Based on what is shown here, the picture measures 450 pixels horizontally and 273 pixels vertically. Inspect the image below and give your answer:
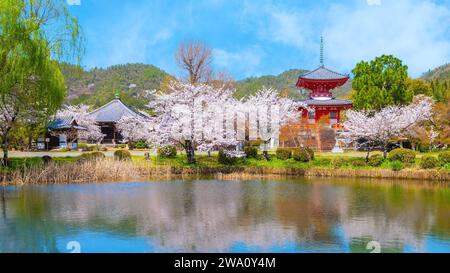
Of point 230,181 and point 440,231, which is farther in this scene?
point 230,181

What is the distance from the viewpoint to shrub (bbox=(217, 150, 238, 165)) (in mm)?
22484

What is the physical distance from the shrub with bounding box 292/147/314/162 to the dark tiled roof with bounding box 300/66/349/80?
1240 centimetres

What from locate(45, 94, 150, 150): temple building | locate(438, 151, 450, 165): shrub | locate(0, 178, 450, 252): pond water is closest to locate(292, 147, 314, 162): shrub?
locate(0, 178, 450, 252): pond water

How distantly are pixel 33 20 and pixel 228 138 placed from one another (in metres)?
10.9

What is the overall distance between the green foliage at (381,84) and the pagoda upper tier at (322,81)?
226 cm

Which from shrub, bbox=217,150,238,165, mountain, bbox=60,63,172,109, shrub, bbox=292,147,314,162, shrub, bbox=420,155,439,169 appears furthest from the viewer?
mountain, bbox=60,63,172,109

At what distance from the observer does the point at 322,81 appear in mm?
33656

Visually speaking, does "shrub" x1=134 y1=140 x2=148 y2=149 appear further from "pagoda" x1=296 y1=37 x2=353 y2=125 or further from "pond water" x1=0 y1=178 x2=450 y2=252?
"pond water" x1=0 y1=178 x2=450 y2=252

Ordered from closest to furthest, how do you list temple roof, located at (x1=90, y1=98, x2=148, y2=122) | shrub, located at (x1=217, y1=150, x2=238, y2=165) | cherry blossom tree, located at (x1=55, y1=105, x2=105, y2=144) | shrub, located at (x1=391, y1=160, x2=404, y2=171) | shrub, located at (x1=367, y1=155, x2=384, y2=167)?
shrub, located at (x1=391, y1=160, x2=404, y2=171) → shrub, located at (x1=367, y1=155, x2=384, y2=167) → shrub, located at (x1=217, y1=150, x2=238, y2=165) → cherry blossom tree, located at (x1=55, y1=105, x2=105, y2=144) → temple roof, located at (x1=90, y1=98, x2=148, y2=122)

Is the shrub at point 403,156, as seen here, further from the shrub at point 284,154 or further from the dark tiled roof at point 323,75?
the dark tiled roof at point 323,75

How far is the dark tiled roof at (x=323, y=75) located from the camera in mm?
33750

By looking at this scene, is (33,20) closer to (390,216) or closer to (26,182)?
(26,182)
